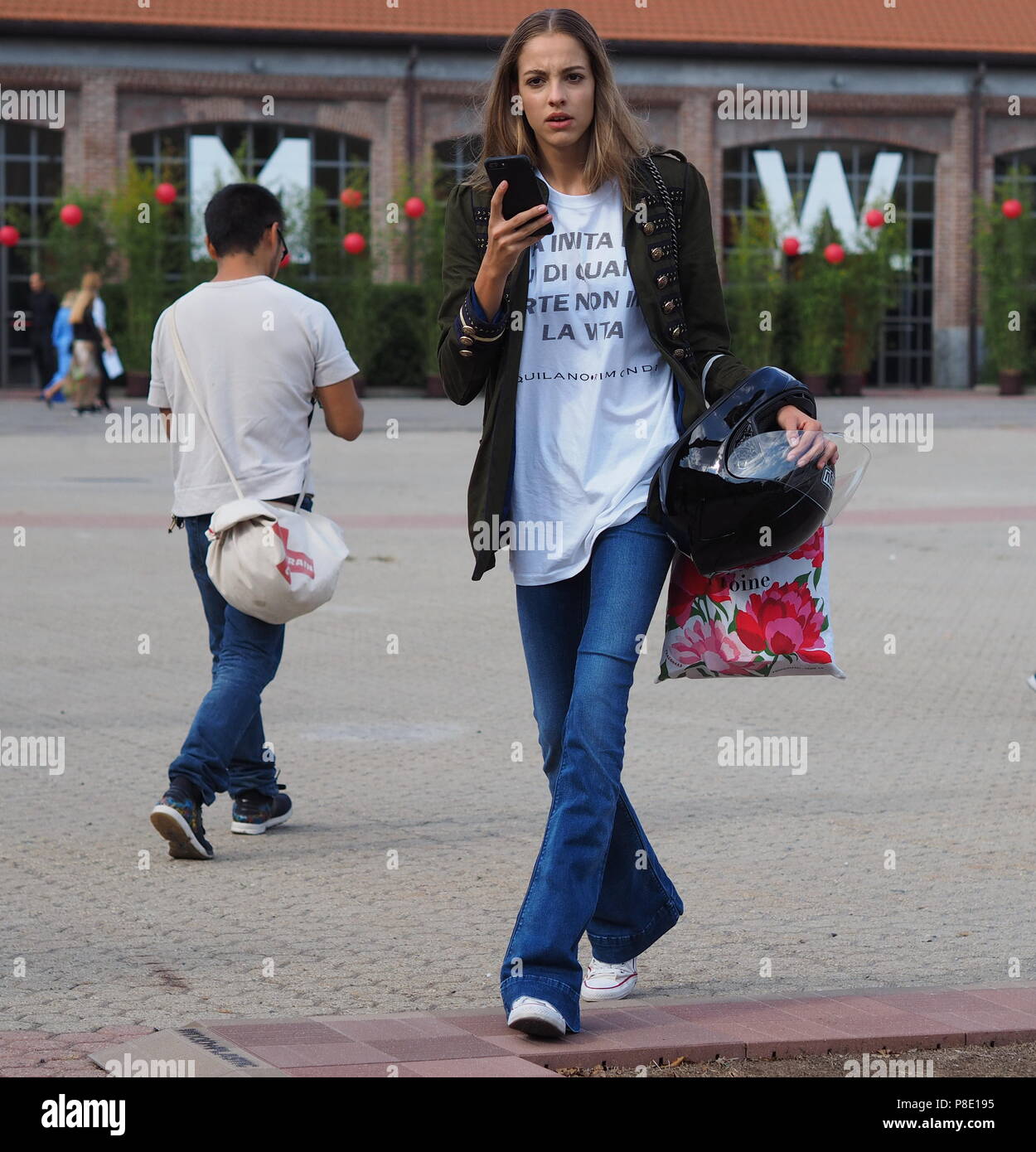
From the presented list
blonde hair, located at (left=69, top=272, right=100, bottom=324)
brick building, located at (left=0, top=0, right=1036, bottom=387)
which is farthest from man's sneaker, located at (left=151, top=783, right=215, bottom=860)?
brick building, located at (left=0, top=0, right=1036, bottom=387)

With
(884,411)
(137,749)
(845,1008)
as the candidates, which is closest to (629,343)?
(845,1008)

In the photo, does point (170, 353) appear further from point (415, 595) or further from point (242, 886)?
point (415, 595)

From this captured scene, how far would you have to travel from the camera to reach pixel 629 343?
4.01m

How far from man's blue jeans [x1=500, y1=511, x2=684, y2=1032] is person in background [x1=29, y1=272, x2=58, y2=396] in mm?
30833

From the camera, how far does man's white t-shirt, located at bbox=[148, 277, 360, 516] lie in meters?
5.79

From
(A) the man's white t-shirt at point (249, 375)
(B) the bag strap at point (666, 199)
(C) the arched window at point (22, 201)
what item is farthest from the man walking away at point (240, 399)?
(C) the arched window at point (22, 201)

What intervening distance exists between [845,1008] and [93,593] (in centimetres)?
793

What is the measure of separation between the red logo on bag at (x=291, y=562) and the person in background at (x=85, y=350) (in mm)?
22128

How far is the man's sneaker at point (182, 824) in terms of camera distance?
5547 mm

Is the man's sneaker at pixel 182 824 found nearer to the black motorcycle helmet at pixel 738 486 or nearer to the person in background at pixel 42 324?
the black motorcycle helmet at pixel 738 486

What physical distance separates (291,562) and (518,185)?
6.66 ft

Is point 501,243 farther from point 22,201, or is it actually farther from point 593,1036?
point 22,201

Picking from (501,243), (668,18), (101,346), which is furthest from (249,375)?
(668,18)
